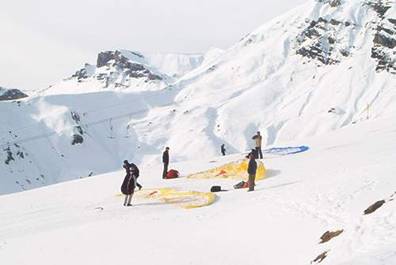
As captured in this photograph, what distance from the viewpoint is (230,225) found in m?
20.7

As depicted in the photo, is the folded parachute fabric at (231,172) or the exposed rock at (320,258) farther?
the folded parachute fabric at (231,172)

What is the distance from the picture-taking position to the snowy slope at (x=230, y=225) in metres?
16.4

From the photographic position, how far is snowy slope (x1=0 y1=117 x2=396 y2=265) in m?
16.4

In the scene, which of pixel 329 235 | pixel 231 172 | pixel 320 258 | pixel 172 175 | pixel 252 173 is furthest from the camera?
pixel 172 175

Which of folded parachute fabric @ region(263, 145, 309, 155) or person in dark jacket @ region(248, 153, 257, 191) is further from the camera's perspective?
folded parachute fabric @ region(263, 145, 309, 155)

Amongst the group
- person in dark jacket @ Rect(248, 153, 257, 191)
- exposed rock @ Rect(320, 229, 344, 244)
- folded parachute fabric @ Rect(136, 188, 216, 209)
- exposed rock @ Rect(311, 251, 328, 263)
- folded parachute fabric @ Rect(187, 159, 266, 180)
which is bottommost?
folded parachute fabric @ Rect(187, 159, 266, 180)

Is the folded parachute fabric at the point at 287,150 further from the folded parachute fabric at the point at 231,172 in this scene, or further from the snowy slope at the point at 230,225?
the snowy slope at the point at 230,225

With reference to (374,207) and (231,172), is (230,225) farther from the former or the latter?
(231,172)

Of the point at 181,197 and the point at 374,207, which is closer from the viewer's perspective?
the point at 374,207

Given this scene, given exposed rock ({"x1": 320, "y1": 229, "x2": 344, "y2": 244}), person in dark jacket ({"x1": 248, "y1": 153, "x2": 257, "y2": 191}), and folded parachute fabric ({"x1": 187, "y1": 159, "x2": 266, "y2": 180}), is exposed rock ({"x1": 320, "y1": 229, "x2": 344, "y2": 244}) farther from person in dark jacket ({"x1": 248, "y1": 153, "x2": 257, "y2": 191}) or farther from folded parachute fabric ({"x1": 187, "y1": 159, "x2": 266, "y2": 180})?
folded parachute fabric ({"x1": 187, "y1": 159, "x2": 266, "y2": 180})

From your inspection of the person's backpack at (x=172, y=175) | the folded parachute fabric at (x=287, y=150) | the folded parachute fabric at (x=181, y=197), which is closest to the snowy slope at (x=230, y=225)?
the folded parachute fabric at (x=181, y=197)

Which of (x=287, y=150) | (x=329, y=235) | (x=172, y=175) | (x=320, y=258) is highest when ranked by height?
(x=320, y=258)

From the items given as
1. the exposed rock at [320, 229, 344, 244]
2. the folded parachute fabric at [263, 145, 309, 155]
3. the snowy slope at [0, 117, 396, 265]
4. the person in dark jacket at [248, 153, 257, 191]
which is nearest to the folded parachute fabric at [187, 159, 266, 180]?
the snowy slope at [0, 117, 396, 265]

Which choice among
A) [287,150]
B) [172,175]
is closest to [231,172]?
[172,175]
